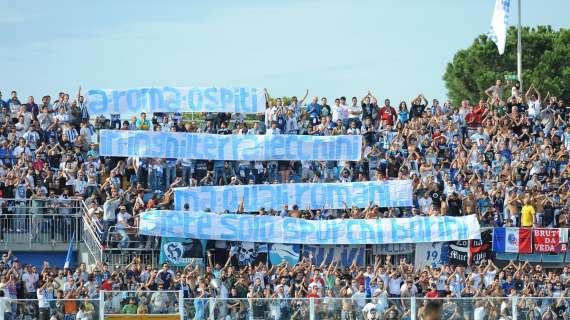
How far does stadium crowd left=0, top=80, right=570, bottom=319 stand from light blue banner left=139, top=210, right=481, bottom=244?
0.41 metres

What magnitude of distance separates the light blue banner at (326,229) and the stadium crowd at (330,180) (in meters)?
0.41

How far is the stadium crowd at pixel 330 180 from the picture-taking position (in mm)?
29453

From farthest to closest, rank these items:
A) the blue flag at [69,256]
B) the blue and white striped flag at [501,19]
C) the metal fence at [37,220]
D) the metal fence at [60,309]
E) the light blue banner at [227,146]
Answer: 1. the blue and white striped flag at [501,19]
2. the light blue banner at [227,146]
3. the metal fence at [37,220]
4. the blue flag at [69,256]
5. the metal fence at [60,309]

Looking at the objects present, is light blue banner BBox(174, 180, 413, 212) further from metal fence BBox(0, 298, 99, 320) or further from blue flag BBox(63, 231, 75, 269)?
metal fence BBox(0, 298, 99, 320)

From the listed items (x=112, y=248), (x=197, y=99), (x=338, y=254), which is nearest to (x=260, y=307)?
(x=112, y=248)

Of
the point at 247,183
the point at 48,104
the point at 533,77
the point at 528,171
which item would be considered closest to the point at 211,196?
the point at 247,183

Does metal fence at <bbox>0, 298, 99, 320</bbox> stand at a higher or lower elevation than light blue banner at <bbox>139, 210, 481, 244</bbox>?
lower

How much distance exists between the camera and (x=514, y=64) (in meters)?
73.6

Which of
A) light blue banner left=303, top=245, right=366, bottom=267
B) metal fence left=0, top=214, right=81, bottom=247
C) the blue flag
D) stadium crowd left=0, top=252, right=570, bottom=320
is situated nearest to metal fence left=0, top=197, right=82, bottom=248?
metal fence left=0, top=214, right=81, bottom=247

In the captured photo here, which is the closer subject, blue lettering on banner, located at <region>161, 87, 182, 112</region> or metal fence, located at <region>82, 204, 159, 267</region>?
metal fence, located at <region>82, 204, 159, 267</region>

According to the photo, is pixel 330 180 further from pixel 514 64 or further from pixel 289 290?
pixel 514 64

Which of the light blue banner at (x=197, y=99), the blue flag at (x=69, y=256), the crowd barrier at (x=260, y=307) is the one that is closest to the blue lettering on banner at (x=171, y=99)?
the light blue banner at (x=197, y=99)

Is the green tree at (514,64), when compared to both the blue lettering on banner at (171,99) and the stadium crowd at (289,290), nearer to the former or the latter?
the blue lettering on banner at (171,99)

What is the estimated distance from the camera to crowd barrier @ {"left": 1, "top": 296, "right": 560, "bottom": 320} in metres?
26.0
